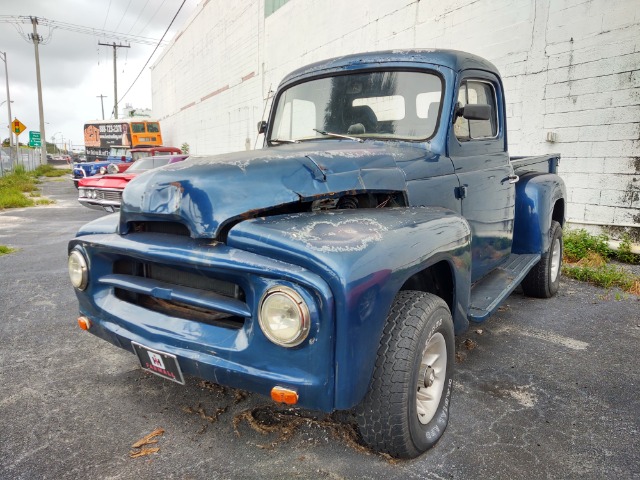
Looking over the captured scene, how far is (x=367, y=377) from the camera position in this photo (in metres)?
1.85

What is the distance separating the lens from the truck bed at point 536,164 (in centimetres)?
432

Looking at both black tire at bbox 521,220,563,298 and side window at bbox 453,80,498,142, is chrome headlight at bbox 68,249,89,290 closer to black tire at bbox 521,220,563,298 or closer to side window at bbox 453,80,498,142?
side window at bbox 453,80,498,142

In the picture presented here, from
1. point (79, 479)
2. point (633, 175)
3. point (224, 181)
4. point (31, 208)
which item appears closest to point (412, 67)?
point (224, 181)

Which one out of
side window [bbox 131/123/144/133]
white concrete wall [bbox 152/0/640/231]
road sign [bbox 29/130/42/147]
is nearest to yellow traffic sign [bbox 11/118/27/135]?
side window [bbox 131/123/144/133]

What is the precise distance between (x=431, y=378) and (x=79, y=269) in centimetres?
181

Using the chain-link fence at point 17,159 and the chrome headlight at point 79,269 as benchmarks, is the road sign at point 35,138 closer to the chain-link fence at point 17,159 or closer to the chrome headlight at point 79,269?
the chain-link fence at point 17,159

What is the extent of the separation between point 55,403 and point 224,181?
1651mm

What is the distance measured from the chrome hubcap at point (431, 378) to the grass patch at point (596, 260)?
3.54 meters

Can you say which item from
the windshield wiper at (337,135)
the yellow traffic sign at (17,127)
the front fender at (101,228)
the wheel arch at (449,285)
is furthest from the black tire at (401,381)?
the yellow traffic sign at (17,127)

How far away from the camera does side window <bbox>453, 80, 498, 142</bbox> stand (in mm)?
3182

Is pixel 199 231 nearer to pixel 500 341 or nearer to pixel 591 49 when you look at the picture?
pixel 500 341

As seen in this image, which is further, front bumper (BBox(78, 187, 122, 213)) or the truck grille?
front bumper (BBox(78, 187, 122, 213))

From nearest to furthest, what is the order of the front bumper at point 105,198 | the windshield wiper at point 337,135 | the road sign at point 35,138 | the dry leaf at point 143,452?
the dry leaf at point 143,452 → the windshield wiper at point 337,135 → the front bumper at point 105,198 → the road sign at point 35,138

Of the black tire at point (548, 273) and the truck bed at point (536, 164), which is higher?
the truck bed at point (536, 164)
